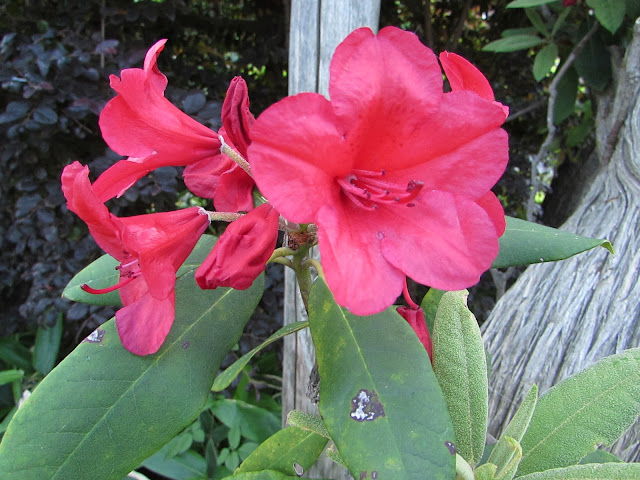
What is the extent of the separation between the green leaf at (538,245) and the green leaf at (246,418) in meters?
1.08

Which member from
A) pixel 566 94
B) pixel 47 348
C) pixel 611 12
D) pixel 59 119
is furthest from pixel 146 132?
pixel 566 94

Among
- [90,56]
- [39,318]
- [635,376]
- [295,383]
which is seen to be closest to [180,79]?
[90,56]

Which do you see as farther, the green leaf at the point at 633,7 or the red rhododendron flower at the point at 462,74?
the green leaf at the point at 633,7

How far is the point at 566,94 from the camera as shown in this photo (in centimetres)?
188

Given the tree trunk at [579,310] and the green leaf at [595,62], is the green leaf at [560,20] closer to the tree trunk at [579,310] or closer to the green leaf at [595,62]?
the green leaf at [595,62]

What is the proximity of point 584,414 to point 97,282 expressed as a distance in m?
0.75

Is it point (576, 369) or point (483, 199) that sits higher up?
point (483, 199)

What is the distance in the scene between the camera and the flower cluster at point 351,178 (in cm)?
49

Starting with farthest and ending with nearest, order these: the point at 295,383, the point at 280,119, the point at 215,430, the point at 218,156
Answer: the point at 215,430, the point at 295,383, the point at 218,156, the point at 280,119

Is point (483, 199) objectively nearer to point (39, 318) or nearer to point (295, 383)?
point (295, 383)

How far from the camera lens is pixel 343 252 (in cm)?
50

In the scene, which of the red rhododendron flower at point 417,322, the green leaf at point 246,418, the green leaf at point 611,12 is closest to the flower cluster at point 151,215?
the red rhododendron flower at point 417,322

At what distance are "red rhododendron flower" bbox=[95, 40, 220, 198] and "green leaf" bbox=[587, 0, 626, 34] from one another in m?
1.37

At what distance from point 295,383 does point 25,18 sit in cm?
160
